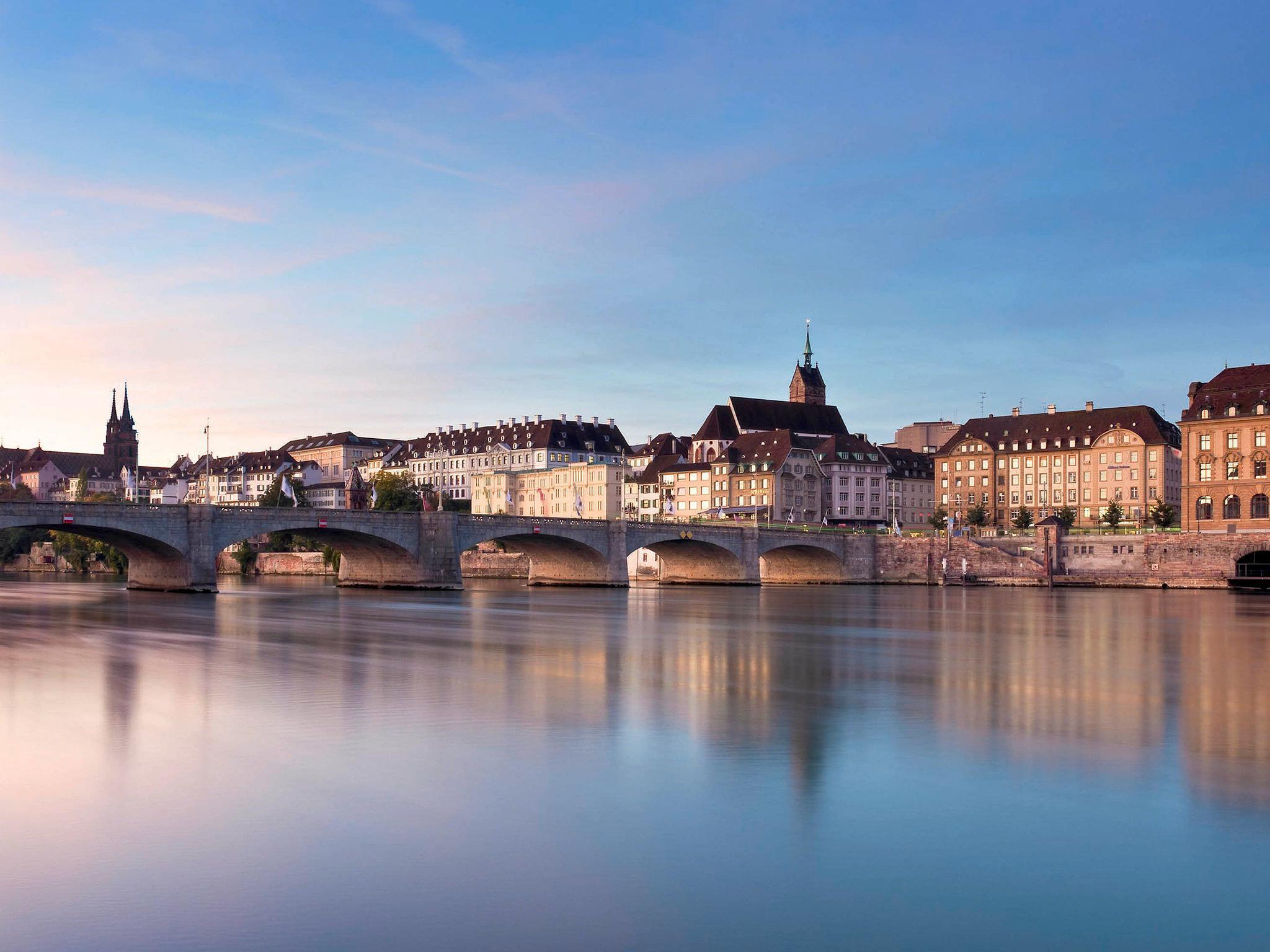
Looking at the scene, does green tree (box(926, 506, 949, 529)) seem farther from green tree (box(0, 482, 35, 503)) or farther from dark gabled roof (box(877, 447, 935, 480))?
green tree (box(0, 482, 35, 503))

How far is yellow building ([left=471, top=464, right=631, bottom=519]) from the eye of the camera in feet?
528

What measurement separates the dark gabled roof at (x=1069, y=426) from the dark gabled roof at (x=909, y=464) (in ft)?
29.4

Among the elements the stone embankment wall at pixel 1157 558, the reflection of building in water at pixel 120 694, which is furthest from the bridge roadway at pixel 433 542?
the reflection of building in water at pixel 120 694

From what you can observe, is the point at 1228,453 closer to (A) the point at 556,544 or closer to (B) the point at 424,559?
(A) the point at 556,544

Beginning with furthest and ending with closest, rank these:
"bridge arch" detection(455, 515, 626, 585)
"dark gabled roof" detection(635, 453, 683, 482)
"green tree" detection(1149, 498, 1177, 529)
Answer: "dark gabled roof" detection(635, 453, 683, 482)
"green tree" detection(1149, 498, 1177, 529)
"bridge arch" detection(455, 515, 626, 585)

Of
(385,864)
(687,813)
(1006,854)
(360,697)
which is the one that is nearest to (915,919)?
(1006,854)

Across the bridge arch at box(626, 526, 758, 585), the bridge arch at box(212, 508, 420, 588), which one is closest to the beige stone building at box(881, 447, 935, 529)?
the bridge arch at box(626, 526, 758, 585)

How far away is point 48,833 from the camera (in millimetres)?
12891

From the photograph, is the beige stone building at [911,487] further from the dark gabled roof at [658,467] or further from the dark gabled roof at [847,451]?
the dark gabled roof at [658,467]

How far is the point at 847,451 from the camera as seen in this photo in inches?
6004

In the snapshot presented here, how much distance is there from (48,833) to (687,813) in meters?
6.59

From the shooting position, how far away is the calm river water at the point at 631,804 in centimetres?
1016

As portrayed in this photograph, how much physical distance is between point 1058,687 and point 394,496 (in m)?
109

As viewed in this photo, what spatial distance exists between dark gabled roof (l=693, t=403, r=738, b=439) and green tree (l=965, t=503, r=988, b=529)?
30589 mm
